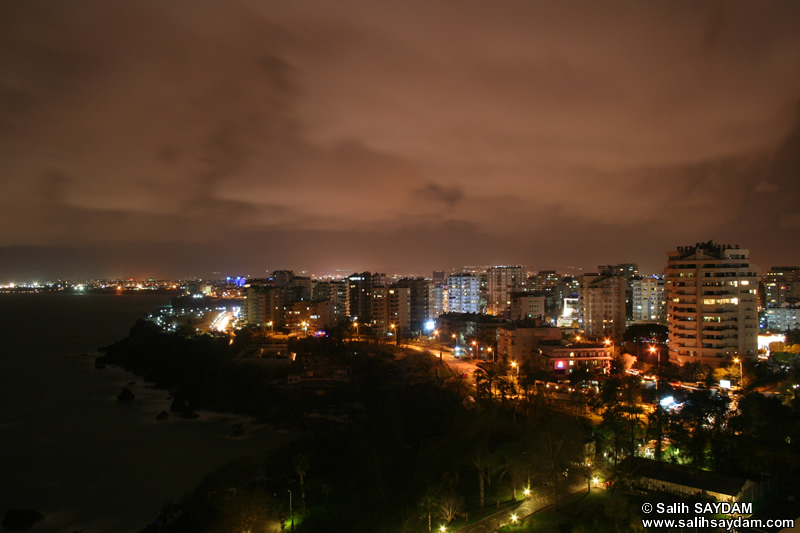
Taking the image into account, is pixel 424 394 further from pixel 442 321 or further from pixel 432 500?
pixel 442 321

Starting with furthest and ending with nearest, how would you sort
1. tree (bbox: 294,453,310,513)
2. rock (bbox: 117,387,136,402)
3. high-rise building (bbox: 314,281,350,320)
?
high-rise building (bbox: 314,281,350,320)
rock (bbox: 117,387,136,402)
tree (bbox: 294,453,310,513)

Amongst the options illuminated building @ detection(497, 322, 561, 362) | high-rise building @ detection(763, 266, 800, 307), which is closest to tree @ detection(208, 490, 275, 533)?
illuminated building @ detection(497, 322, 561, 362)

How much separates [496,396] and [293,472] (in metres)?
6.01

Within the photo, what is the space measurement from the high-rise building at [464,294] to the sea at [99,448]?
2252 centimetres

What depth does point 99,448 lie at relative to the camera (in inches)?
513

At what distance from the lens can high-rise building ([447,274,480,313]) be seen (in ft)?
120

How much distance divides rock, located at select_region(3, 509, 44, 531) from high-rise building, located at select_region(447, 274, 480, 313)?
29457 mm

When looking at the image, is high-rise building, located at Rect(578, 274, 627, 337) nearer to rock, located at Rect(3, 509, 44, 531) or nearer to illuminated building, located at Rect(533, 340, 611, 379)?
illuminated building, located at Rect(533, 340, 611, 379)

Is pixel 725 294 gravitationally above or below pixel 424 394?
above

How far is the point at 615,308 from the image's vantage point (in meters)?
22.3

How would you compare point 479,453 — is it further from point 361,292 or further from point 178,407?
point 361,292

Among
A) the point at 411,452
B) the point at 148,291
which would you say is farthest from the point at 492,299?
the point at 148,291

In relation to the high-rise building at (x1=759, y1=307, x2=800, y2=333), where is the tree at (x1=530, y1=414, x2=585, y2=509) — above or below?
below

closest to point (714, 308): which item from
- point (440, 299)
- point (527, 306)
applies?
point (527, 306)
